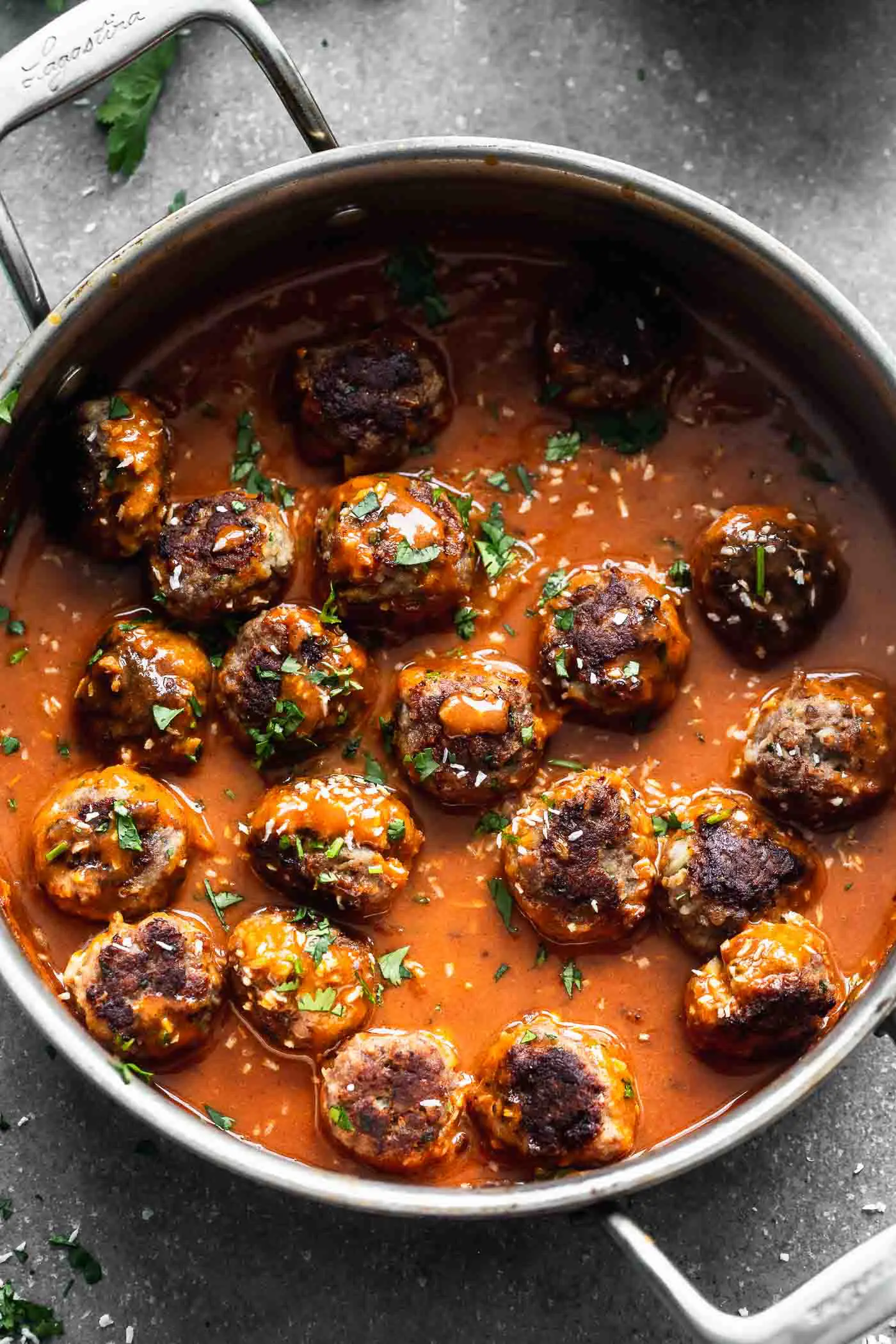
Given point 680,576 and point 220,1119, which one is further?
point 680,576

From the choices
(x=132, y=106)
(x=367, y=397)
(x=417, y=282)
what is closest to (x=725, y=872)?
(x=367, y=397)

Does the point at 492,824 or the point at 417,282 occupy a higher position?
the point at 417,282

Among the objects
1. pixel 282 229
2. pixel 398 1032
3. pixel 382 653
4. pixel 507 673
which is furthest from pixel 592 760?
pixel 282 229

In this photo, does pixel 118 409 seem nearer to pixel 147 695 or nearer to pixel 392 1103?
pixel 147 695

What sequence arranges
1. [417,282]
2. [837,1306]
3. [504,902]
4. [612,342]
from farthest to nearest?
[417,282] < [612,342] < [504,902] < [837,1306]

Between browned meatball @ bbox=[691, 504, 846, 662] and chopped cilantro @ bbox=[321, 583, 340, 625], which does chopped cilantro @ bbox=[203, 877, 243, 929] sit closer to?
chopped cilantro @ bbox=[321, 583, 340, 625]
